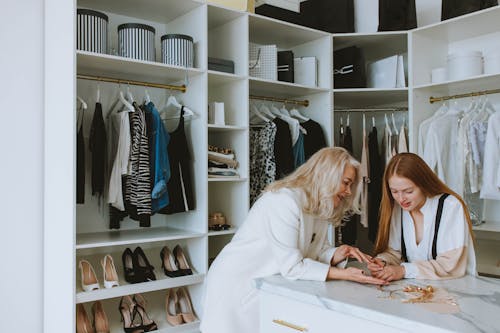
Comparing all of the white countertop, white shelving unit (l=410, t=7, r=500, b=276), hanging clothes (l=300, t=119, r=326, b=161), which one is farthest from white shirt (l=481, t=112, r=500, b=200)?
the white countertop

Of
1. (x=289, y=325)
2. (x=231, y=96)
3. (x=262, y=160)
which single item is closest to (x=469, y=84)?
(x=262, y=160)

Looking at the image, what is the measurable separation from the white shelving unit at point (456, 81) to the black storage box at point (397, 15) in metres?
0.14

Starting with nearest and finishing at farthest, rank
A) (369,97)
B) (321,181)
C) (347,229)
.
Result: 1. (321,181)
2. (347,229)
3. (369,97)

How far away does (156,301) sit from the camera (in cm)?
364

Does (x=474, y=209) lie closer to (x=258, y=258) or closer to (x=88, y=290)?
(x=258, y=258)

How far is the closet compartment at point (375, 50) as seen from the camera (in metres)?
4.03

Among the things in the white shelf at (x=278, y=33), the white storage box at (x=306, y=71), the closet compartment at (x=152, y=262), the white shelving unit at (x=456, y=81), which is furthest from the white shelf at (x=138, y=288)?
the white shelving unit at (x=456, y=81)

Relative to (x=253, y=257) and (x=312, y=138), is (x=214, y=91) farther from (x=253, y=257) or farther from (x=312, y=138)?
(x=253, y=257)

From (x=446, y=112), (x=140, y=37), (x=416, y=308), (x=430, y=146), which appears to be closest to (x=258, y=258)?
(x=416, y=308)

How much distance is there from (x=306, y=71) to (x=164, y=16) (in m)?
1.24

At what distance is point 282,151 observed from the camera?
379 centimetres

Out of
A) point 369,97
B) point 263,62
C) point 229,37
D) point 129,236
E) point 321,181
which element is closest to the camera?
point 321,181

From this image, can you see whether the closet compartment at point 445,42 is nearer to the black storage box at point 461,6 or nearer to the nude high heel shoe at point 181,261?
the black storage box at point 461,6

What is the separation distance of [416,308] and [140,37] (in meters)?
2.39
